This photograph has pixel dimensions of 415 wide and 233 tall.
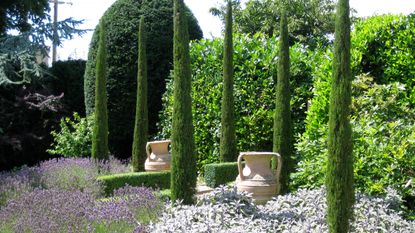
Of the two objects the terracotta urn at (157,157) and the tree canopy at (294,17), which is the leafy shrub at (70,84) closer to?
the terracotta urn at (157,157)

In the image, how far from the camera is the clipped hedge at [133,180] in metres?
9.95

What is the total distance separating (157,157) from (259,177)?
363 centimetres

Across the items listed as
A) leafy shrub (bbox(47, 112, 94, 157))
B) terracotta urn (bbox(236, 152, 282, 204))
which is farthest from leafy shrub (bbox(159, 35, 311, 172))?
leafy shrub (bbox(47, 112, 94, 157))

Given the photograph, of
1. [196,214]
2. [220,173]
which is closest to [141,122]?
[220,173]

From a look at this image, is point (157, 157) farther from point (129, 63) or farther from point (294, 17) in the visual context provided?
point (294, 17)

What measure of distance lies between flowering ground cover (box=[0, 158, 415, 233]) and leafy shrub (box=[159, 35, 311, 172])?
3976 mm

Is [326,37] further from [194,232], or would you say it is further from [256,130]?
[194,232]

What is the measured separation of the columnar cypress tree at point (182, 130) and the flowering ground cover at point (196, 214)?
0.85 ft

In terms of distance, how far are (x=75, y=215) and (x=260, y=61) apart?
21.5 feet

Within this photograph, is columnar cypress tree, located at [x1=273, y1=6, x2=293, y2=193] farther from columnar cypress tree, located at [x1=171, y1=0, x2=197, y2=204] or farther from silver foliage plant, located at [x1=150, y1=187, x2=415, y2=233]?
columnar cypress tree, located at [x1=171, y1=0, x2=197, y2=204]

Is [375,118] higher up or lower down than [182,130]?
higher up

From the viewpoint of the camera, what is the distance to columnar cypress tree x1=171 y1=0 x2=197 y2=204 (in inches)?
281

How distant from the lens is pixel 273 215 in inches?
272

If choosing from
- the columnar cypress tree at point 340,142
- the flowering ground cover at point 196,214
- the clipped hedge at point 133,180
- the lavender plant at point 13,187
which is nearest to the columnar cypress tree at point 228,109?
the clipped hedge at point 133,180
